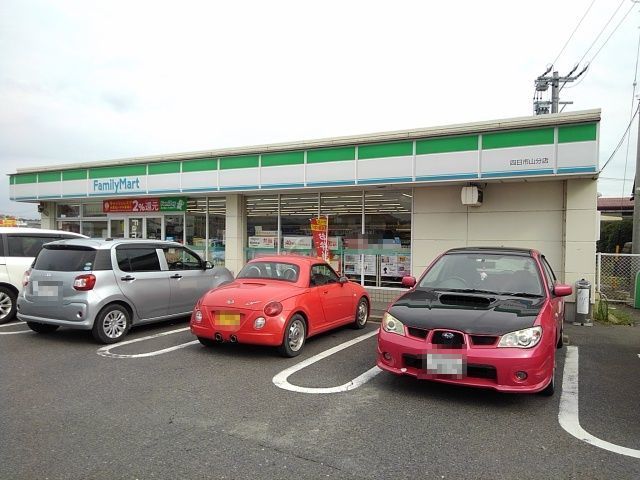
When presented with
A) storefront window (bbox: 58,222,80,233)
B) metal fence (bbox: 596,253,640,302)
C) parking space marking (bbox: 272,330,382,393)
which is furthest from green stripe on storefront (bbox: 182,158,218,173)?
metal fence (bbox: 596,253,640,302)

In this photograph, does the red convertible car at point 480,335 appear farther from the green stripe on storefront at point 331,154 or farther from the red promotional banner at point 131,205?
the red promotional banner at point 131,205

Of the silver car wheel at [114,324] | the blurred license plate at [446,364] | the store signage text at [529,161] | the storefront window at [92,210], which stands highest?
the store signage text at [529,161]

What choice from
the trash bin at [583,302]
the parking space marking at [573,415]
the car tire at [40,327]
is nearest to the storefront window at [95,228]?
the car tire at [40,327]

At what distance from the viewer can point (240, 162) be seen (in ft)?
41.0

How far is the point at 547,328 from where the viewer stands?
15.4ft

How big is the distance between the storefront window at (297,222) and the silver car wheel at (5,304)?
6.58 m

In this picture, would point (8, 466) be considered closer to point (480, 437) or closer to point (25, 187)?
point (480, 437)

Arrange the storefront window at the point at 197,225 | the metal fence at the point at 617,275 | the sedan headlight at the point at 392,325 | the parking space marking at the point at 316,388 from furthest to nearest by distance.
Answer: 1. the storefront window at the point at 197,225
2. the metal fence at the point at 617,275
3. the parking space marking at the point at 316,388
4. the sedan headlight at the point at 392,325

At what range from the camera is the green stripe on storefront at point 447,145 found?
31.9ft

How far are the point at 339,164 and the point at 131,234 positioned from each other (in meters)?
8.67

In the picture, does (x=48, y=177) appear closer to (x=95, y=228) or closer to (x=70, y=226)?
(x=70, y=226)

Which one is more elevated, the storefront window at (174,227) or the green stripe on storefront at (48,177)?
the green stripe on storefront at (48,177)

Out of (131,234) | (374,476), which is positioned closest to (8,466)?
(374,476)

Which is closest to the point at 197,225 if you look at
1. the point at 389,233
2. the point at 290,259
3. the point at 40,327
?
the point at 389,233
